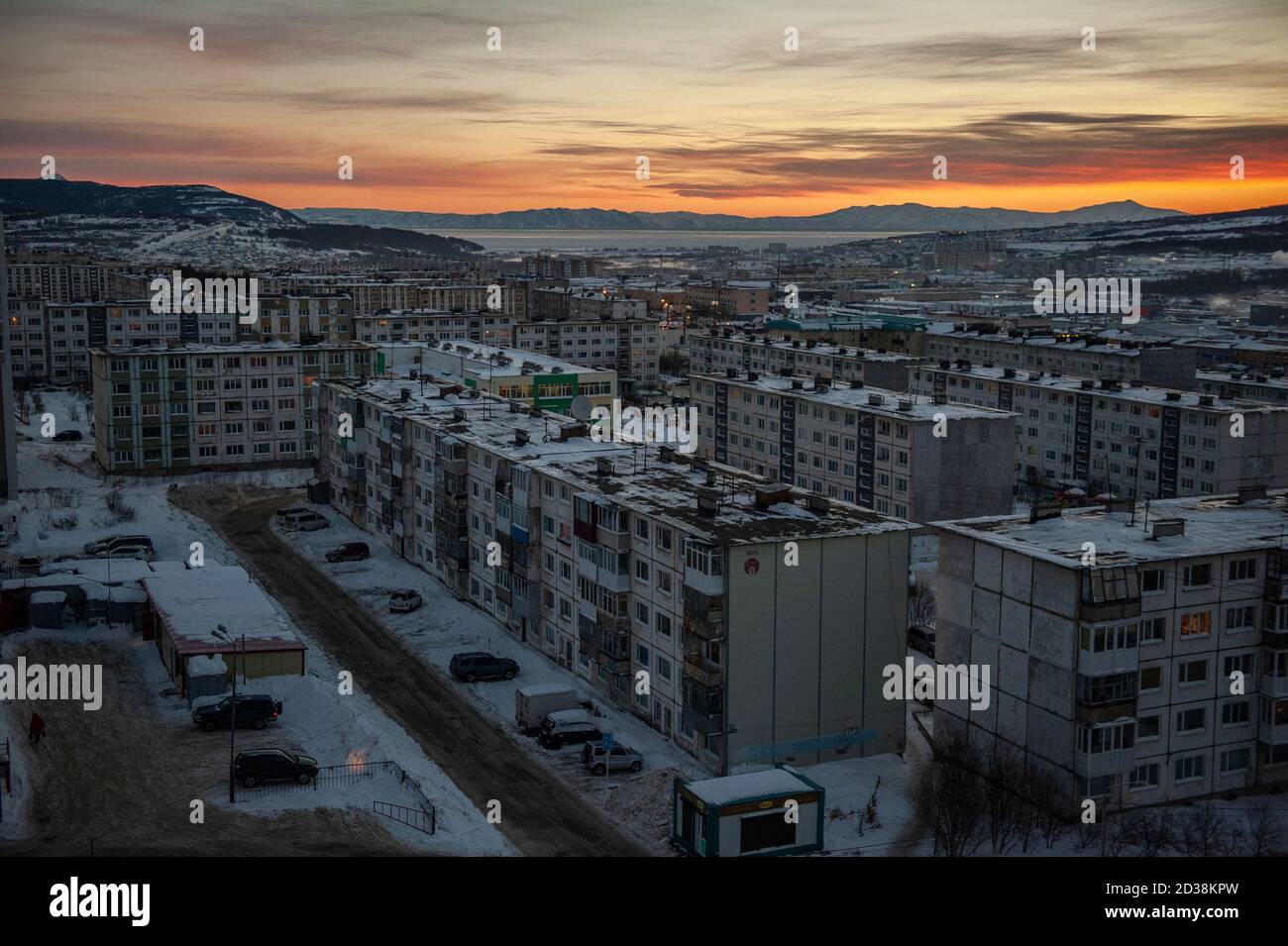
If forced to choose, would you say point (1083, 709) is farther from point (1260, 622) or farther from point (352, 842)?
point (352, 842)

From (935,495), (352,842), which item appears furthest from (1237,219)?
(352,842)

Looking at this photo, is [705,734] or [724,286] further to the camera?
[724,286]

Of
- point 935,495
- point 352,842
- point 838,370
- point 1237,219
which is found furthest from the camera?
point 1237,219

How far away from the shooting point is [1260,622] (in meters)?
18.4

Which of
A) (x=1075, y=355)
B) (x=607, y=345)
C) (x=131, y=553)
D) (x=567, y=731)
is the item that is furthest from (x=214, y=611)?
(x=607, y=345)

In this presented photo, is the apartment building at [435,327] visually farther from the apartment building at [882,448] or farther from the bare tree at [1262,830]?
the bare tree at [1262,830]

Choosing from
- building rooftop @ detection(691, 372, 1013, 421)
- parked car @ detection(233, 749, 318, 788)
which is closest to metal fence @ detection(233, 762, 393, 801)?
parked car @ detection(233, 749, 318, 788)

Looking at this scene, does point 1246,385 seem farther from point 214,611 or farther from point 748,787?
point 214,611

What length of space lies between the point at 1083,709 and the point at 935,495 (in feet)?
56.4

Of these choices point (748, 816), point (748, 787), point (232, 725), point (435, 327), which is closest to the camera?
point (748, 816)

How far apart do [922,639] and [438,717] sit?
997 cm

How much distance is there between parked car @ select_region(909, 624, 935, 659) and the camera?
25.7 metres

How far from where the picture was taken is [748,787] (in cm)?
1652

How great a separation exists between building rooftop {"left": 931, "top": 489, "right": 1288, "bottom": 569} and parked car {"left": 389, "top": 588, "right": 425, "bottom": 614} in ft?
41.7
